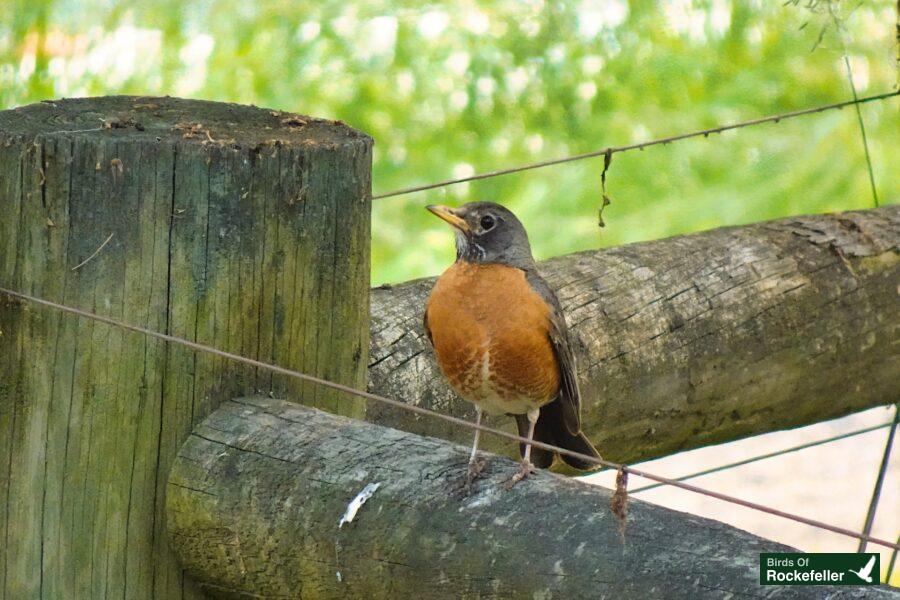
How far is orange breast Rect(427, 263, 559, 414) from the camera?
2783mm

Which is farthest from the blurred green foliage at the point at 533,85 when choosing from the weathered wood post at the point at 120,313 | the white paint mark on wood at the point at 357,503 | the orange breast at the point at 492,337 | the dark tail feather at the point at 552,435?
the white paint mark on wood at the point at 357,503

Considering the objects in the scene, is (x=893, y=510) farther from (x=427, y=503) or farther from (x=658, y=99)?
(x=427, y=503)

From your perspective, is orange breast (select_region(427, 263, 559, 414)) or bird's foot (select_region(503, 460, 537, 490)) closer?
bird's foot (select_region(503, 460, 537, 490))

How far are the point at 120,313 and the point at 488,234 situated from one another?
0.95 metres

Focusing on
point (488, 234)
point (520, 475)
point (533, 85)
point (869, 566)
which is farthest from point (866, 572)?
point (533, 85)

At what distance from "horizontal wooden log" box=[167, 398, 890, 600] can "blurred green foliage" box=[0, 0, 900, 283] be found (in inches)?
165

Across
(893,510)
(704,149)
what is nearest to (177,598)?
(704,149)

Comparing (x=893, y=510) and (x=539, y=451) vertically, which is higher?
(x=539, y=451)

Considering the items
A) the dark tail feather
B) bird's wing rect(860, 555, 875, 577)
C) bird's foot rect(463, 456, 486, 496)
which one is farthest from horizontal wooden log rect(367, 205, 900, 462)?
bird's wing rect(860, 555, 875, 577)

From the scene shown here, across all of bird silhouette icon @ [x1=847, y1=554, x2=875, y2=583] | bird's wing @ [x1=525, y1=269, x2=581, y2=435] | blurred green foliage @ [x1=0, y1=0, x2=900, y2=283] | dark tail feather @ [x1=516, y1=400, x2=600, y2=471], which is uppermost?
blurred green foliage @ [x1=0, y1=0, x2=900, y2=283]

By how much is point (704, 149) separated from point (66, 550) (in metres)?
5.33

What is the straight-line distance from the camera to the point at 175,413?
Result: 2361 mm

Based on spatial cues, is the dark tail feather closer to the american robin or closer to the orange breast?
the american robin
